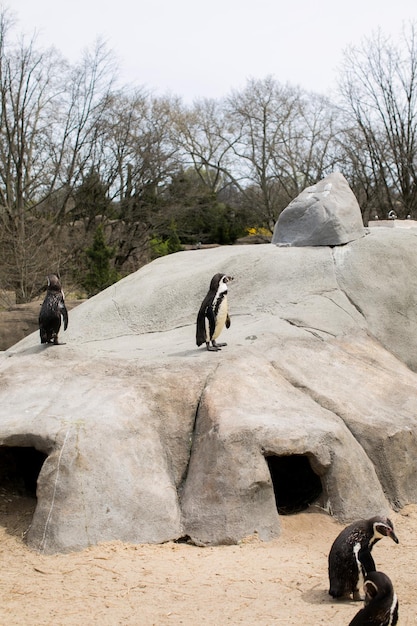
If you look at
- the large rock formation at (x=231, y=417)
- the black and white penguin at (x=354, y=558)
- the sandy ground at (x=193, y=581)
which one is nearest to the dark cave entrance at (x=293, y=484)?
the large rock formation at (x=231, y=417)

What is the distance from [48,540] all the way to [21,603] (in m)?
1.08

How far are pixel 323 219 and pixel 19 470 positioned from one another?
5.15 metres

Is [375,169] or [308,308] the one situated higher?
[375,169]

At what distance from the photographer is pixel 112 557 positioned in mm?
6062

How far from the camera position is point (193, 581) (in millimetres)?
5582

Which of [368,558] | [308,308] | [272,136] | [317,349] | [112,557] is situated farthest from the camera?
[272,136]

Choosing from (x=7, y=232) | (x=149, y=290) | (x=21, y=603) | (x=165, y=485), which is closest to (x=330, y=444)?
(x=165, y=485)

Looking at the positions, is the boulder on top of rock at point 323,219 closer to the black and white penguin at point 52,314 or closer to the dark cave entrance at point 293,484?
the dark cave entrance at point 293,484

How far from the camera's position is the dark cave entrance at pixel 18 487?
6988 mm

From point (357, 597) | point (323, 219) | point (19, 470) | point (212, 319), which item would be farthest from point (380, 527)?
point (323, 219)

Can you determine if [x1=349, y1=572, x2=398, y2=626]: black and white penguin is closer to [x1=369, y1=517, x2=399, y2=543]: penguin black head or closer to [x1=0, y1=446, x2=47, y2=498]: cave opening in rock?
[x1=369, y1=517, x2=399, y2=543]: penguin black head

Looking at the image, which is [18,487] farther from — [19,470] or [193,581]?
[193,581]

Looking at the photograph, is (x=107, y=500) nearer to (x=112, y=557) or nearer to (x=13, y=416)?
(x=112, y=557)

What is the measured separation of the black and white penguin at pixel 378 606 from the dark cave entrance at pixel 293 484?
2.97 meters
